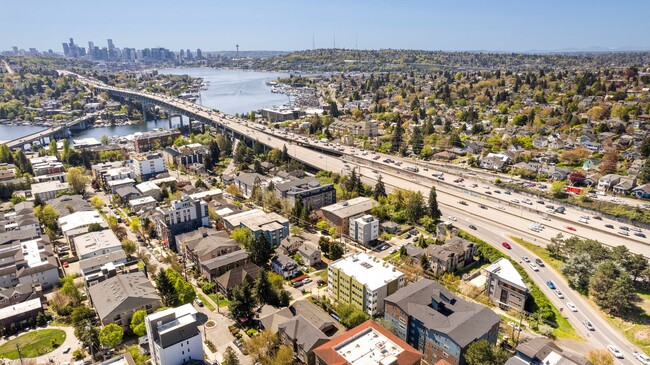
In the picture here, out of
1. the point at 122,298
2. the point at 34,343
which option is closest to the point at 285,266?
the point at 122,298

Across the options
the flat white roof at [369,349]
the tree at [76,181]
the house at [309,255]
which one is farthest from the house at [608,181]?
the tree at [76,181]

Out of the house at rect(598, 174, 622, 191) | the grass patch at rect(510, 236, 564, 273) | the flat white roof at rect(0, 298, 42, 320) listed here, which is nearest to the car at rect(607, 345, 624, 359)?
the grass patch at rect(510, 236, 564, 273)

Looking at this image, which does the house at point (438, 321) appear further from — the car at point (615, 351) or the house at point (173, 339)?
the house at point (173, 339)

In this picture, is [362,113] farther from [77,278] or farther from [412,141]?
[77,278]

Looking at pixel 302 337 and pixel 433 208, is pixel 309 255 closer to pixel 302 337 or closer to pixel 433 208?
pixel 302 337

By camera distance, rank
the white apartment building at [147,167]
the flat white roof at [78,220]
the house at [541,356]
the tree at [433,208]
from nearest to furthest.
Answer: the house at [541,356] → the flat white roof at [78,220] → the tree at [433,208] → the white apartment building at [147,167]

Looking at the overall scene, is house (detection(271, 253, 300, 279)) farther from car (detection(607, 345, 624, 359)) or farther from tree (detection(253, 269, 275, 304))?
car (detection(607, 345, 624, 359))
